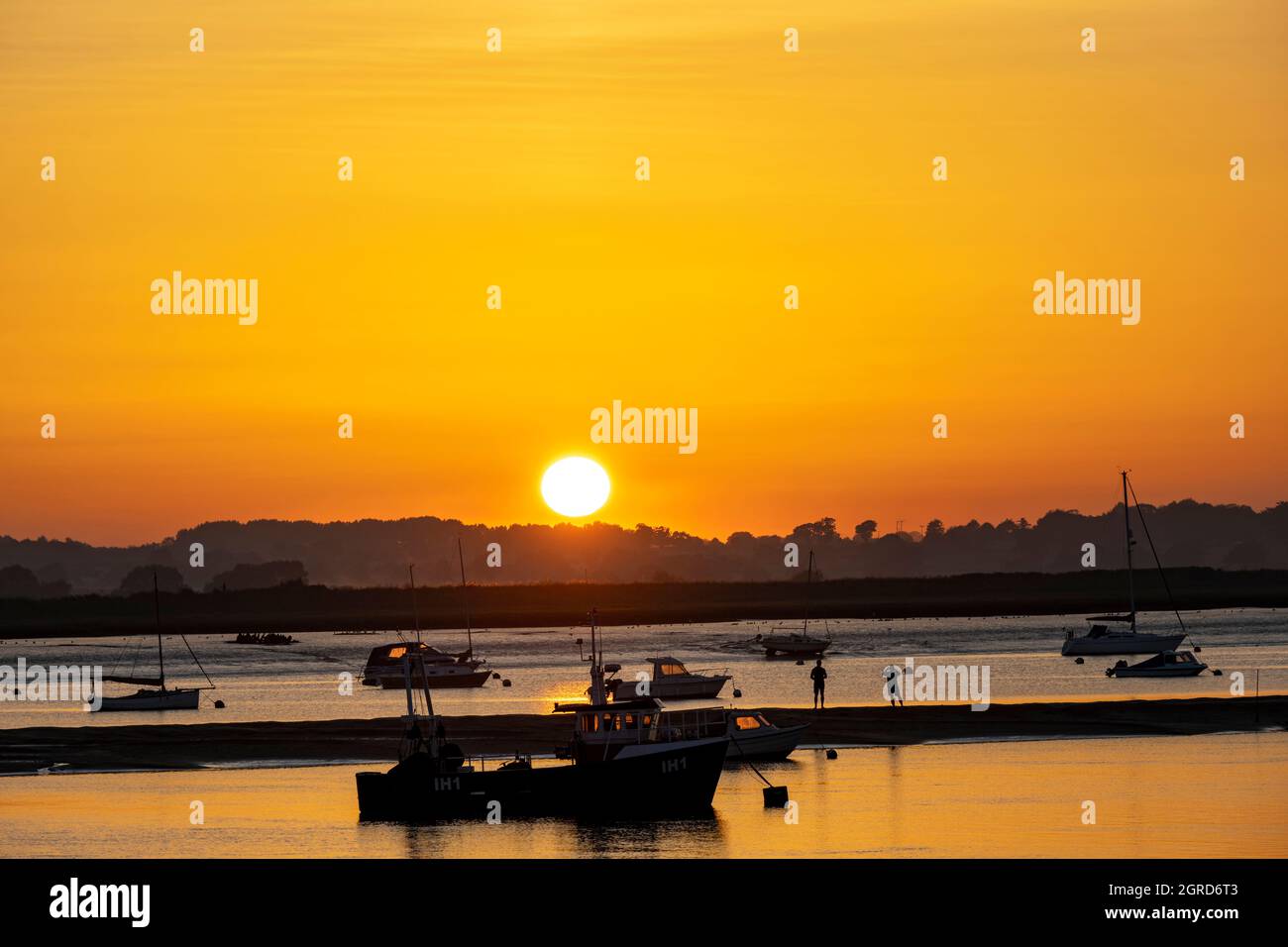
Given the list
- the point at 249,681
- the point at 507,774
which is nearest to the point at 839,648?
the point at 249,681

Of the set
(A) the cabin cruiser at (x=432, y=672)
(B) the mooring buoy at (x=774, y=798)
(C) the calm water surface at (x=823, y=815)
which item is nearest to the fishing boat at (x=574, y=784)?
(C) the calm water surface at (x=823, y=815)

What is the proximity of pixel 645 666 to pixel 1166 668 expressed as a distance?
41426 mm

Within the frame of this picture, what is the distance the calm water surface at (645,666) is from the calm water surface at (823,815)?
23.5 meters

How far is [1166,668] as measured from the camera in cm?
8981

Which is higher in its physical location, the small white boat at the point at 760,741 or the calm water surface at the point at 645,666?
the small white boat at the point at 760,741

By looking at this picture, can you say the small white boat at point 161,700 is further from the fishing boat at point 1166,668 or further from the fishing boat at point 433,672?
the fishing boat at point 1166,668

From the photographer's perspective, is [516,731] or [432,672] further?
[432,672]

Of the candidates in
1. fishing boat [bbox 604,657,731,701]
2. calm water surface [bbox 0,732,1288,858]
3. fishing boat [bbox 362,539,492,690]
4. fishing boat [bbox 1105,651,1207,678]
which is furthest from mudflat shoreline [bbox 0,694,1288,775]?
fishing boat [bbox 362,539,492,690]

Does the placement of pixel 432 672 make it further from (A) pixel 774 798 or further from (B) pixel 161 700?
(A) pixel 774 798

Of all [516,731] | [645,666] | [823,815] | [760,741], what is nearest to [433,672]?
[645,666]

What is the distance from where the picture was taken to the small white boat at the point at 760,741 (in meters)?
52.7

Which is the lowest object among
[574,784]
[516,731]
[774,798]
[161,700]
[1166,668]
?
[1166,668]
